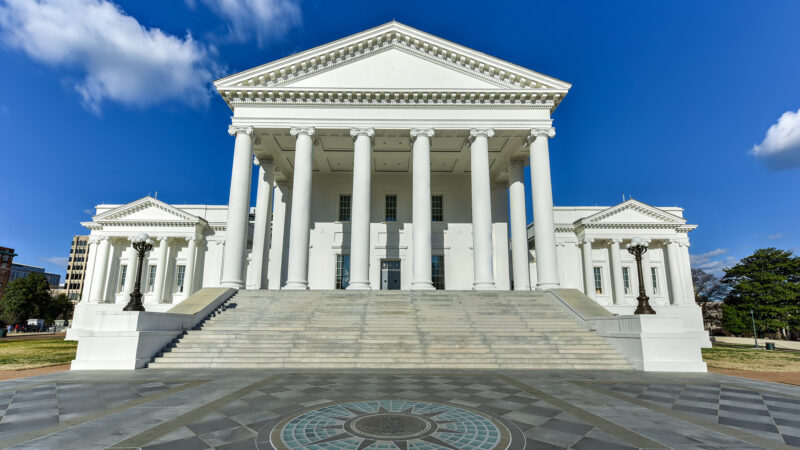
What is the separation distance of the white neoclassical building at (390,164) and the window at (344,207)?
0.38 ft

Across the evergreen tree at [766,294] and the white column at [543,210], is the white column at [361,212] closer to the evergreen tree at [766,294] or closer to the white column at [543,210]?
the white column at [543,210]

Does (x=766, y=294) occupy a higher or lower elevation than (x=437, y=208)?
lower

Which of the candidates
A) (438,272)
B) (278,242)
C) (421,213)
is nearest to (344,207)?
(278,242)

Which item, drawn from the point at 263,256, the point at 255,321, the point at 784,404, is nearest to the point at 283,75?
the point at 263,256

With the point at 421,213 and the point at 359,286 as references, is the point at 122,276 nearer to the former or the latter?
the point at 359,286

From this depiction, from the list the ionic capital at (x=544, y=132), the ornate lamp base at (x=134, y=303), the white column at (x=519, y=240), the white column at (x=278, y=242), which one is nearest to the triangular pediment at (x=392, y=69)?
the ionic capital at (x=544, y=132)

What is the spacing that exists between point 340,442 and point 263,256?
72.9 ft

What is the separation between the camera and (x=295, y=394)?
7.18 m

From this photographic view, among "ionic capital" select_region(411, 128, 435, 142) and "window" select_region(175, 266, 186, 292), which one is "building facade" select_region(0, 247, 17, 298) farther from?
"ionic capital" select_region(411, 128, 435, 142)

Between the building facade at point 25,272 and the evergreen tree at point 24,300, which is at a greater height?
the building facade at point 25,272

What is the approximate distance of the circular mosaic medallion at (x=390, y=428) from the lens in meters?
4.38

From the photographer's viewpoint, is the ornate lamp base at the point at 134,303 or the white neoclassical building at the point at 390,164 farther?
the white neoclassical building at the point at 390,164

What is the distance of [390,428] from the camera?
4.86 meters

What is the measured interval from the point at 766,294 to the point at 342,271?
4863 cm
